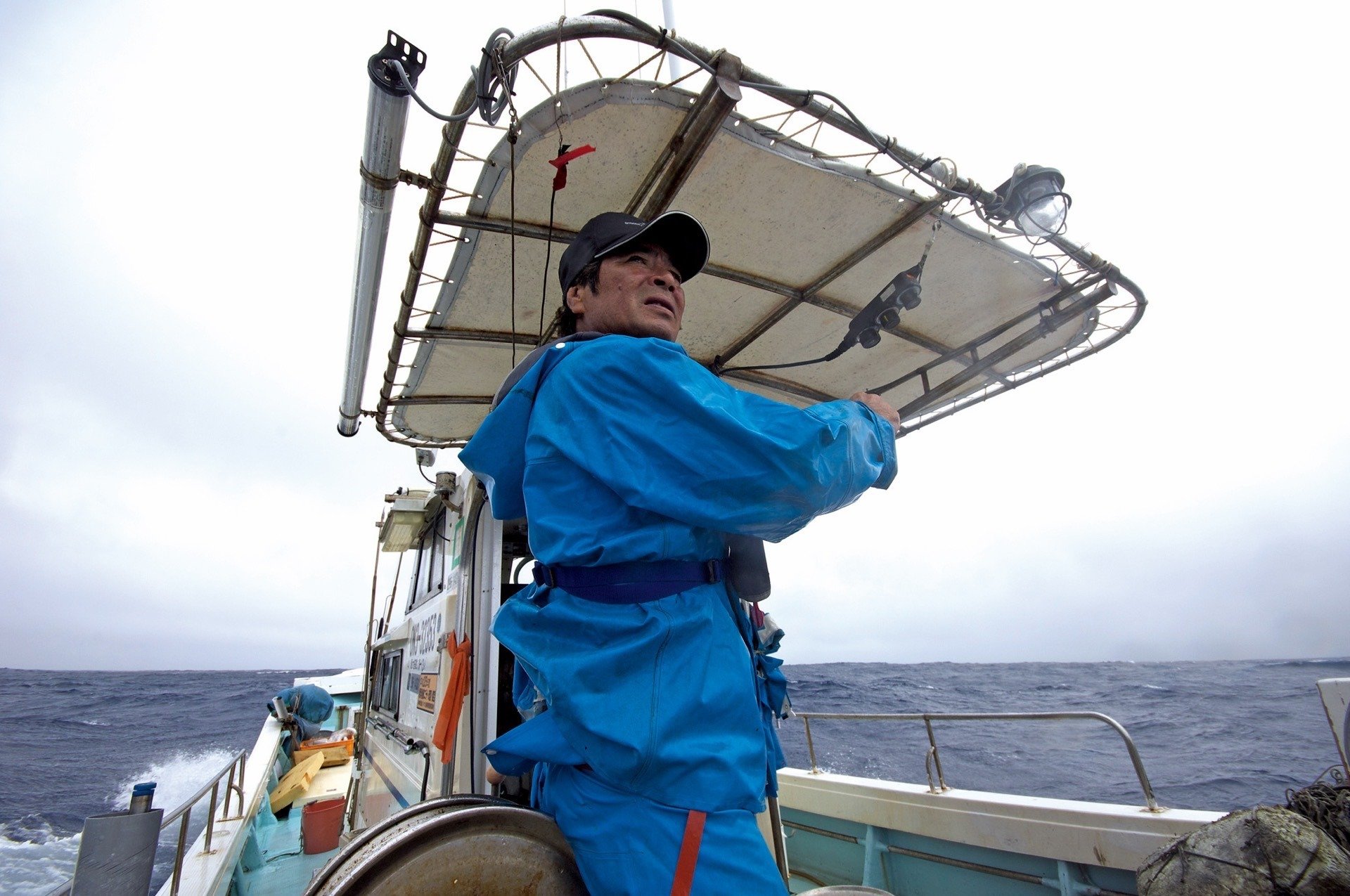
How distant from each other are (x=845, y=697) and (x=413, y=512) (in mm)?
29151

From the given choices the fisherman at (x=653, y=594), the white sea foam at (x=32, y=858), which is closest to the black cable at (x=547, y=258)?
the fisherman at (x=653, y=594)

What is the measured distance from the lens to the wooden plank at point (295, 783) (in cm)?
807

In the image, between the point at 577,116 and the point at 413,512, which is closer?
the point at 577,116

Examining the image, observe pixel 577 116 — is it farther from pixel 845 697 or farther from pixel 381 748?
pixel 845 697

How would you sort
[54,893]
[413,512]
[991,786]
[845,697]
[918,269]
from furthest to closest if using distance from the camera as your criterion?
[845,697]
[991,786]
[413,512]
[918,269]
[54,893]

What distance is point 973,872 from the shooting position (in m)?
3.71

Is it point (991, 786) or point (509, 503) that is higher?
point (509, 503)

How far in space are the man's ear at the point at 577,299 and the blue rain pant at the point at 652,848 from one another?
1197mm

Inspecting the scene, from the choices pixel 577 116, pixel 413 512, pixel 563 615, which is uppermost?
pixel 577 116

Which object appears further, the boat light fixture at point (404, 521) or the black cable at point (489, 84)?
the boat light fixture at point (404, 521)

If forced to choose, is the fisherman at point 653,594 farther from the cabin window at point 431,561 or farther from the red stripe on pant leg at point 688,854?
the cabin window at point 431,561

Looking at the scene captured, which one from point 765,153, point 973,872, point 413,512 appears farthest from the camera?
point 413,512

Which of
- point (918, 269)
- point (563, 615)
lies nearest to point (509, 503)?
point (563, 615)

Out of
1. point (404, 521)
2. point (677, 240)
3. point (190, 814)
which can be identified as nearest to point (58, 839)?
point (190, 814)
